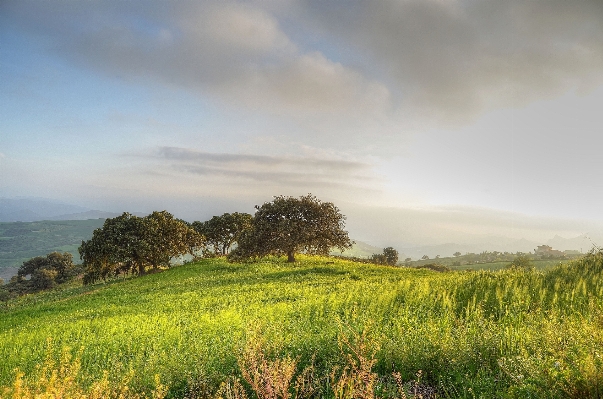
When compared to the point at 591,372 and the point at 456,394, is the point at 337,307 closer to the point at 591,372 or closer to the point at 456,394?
the point at 456,394

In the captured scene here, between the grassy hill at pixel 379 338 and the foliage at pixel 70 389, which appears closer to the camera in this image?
the foliage at pixel 70 389

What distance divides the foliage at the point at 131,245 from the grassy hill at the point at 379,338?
84.0 feet

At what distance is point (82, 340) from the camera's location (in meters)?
13.1

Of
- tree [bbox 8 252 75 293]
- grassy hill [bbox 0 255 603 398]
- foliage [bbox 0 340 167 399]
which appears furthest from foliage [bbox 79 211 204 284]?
foliage [bbox 0 340 167 399]

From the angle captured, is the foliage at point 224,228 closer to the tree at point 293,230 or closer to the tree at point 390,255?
the tree at point 293,230

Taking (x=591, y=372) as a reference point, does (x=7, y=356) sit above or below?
below

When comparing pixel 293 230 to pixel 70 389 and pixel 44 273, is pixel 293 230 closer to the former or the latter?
pixel 70 389

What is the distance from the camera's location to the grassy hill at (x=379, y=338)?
6199 millimetres

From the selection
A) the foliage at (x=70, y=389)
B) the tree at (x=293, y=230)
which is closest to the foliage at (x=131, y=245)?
the tree at (x=293, y=230)

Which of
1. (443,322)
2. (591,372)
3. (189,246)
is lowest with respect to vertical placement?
(189,246)

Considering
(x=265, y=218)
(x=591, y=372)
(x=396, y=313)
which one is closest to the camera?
(x=591, y=372)

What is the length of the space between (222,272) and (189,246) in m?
25.1

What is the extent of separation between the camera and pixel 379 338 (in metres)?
8.34

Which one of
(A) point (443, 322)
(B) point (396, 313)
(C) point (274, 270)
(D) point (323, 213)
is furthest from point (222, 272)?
(A) point (443, 322)
